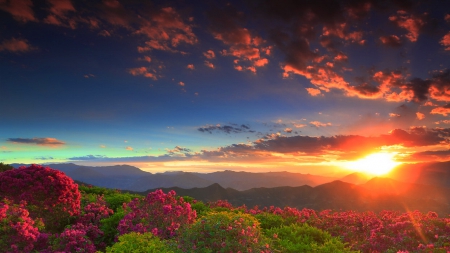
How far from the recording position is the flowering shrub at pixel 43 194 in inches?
485

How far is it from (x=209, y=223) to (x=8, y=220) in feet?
25.3

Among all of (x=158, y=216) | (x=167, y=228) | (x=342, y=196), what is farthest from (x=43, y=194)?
(x=342, y=196)

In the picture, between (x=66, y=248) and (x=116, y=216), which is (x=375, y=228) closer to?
(x=116, y=216)

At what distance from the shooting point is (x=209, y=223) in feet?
24.3

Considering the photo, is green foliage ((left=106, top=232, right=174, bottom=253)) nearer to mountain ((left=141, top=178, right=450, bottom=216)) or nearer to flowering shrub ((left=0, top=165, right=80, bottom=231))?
flowering shrub ((left=0, top=165, right=80, bottom=231))

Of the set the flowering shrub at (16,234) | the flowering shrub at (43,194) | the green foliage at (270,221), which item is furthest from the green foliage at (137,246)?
the green foliage at (270,221)

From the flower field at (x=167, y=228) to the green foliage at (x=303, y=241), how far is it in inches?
1.3

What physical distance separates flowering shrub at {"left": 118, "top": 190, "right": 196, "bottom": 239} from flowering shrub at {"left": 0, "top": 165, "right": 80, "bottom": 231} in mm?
3497

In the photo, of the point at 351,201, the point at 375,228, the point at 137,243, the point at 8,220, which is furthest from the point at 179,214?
the point at 351,201

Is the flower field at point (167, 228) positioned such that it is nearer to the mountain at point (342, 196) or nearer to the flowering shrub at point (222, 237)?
the flowering shrub at point (222, 237)

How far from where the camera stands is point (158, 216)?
10797 millimetres

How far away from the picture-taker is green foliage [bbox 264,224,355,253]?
941 centimetres

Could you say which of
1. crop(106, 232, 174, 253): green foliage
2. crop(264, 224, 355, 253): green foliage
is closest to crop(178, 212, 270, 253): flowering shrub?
crop(106, 232, 174, 253): green foliage

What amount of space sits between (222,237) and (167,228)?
374 centimetres
